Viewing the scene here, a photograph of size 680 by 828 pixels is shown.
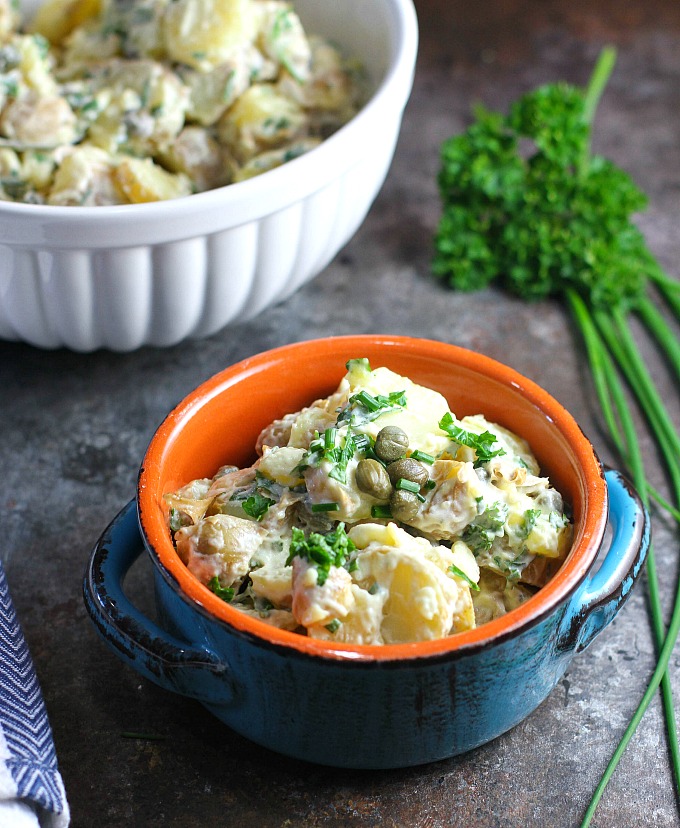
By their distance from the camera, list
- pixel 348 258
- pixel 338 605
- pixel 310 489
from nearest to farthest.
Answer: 1. pixel 338 605
2. pixel 310 489
3. pixel 348 258

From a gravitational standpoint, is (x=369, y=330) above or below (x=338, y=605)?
below

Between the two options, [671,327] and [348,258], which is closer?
[671,327]

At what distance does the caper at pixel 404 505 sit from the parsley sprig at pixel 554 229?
100 cm

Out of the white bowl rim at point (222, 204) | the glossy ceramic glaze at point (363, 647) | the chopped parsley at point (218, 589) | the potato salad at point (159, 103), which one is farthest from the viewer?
the potato salad at point (159, 103)

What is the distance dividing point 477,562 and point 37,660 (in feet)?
2.52

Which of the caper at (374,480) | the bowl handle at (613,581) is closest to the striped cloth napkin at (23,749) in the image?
the caper at (374,480)

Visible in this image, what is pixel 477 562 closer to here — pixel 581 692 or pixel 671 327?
pixel 581 692

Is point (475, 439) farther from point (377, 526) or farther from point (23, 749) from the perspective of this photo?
point (23, 749)

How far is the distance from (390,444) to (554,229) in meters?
1.16

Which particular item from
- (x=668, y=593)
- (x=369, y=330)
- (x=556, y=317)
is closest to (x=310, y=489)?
(x=668, y=593)

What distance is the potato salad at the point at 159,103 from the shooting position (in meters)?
2.02

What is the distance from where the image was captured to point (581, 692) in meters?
1.67

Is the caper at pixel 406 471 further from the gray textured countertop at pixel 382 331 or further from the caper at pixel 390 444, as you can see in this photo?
the gray textured countertop at pixel 382 331

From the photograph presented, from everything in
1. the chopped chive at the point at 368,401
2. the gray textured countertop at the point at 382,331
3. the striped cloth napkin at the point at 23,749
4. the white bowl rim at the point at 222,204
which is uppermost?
the white bowl rim at the point at 222,204
